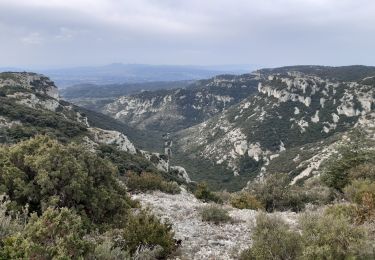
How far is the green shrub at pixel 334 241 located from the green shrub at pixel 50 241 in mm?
5087

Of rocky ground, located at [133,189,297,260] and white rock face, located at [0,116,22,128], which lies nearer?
rocky ground, located at [133,189,297,260]

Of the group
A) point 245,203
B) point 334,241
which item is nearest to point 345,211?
point 334,241

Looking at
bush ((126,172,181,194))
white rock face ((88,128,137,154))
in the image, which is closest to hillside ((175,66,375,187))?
white rock face ((88,128,137,154))

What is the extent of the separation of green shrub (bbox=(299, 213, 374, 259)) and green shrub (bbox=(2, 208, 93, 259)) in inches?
200

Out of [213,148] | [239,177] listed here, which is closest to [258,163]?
[239,177]

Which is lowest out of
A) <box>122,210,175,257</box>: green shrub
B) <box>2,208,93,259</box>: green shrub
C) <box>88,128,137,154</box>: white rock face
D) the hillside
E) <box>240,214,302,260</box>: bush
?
the hillside

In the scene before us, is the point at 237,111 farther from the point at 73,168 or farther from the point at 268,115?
the point at 73,168

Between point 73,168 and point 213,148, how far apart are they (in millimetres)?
124891

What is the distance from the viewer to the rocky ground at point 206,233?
12383 millimetres

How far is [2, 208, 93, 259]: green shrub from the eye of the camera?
7.94 m

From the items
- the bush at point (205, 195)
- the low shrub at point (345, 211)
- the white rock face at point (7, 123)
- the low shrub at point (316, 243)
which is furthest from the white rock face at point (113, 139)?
the low shrub at point (316, 243)

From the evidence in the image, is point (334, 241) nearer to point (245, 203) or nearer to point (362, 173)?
point (245, 203)

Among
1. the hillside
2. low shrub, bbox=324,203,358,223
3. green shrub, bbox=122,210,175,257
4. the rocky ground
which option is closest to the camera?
green shrub, bbox=122,210,175,257

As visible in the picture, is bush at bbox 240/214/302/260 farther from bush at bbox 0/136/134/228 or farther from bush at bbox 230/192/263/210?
bush at bbox 230/192/263/210
